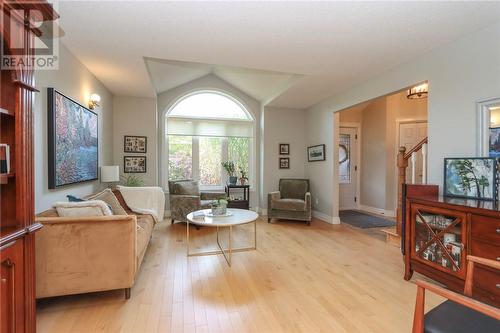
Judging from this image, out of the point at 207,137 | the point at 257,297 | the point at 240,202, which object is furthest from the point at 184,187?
the point at 257,297

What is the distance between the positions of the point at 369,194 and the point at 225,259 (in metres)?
4.19

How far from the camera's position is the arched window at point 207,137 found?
5422 mm

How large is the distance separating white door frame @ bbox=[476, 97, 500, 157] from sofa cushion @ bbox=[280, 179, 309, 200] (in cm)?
300

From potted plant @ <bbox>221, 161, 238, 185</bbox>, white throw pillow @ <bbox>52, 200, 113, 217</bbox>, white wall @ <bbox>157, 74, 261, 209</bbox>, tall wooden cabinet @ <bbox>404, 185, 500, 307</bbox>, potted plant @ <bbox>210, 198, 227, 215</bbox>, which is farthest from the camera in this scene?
potted plant @ <bbox>221, 161, 238, 185</bbox>

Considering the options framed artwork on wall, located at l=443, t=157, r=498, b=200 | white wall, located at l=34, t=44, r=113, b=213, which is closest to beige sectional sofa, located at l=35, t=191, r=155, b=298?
white wall, located at l=34, t=44, r=113, b=213

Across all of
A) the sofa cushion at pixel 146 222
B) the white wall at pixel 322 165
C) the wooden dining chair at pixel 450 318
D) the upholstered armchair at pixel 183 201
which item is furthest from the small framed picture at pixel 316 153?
the wooden dining chair at pixel 450 318

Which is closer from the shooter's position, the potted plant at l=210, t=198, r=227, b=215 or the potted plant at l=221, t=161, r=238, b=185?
the potted plant at l=210, t=198, r=227, b=215

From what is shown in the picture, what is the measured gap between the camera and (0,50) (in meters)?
1.36

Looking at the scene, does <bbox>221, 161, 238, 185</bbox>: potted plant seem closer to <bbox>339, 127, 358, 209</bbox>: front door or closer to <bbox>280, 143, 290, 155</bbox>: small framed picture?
<bbox>280, 143, 290, 155</bbox>: small framed picture

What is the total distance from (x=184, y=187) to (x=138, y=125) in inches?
58.1

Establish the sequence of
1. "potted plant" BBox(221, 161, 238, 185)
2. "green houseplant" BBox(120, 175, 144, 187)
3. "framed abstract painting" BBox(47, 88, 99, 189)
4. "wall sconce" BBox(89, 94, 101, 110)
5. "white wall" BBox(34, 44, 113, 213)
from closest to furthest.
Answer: "white wall" BBox(34, 44, 113, 213), "framed abstract painting" BBox(47, 88, 99, 189), "wall sconce" BBox(89, 94, 101, 110), "green houseplant" BBox(120, 175, 144, 187), "potted plant" BBox(221, 161, 238, 185)

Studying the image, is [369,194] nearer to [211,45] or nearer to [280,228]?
[280,228]

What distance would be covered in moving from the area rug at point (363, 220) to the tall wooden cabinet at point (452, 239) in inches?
83.5

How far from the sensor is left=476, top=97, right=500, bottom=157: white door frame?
228cm
